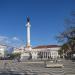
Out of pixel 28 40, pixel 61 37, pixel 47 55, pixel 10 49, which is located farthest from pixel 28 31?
pixel 61 37

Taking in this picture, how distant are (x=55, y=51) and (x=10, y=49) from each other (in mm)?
117895

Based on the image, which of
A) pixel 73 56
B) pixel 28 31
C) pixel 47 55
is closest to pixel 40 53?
pixel 47 55

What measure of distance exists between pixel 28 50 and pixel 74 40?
4549 inches

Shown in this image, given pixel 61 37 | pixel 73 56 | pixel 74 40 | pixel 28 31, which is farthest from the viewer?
pixel 28 31

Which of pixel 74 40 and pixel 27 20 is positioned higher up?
pixel 27 20

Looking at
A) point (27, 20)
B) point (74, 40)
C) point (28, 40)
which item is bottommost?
point (74, 40)

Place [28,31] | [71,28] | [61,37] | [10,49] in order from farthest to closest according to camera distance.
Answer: [28,31] → [10,49] → [61,37] → [71,28]

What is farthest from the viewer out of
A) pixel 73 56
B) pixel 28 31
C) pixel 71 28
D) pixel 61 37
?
pixel 28 31

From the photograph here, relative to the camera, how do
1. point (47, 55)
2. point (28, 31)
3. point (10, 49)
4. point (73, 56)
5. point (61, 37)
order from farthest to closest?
point (47, 55), point (28, 31), point (73, 56), point (10, 49), point (61, 37)

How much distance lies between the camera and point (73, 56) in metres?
91.1

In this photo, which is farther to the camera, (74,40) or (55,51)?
(55,51)

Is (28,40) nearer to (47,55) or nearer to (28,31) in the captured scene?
(28,31)

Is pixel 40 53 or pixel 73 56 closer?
pixel 73 56

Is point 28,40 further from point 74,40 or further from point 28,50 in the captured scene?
point 74,40
